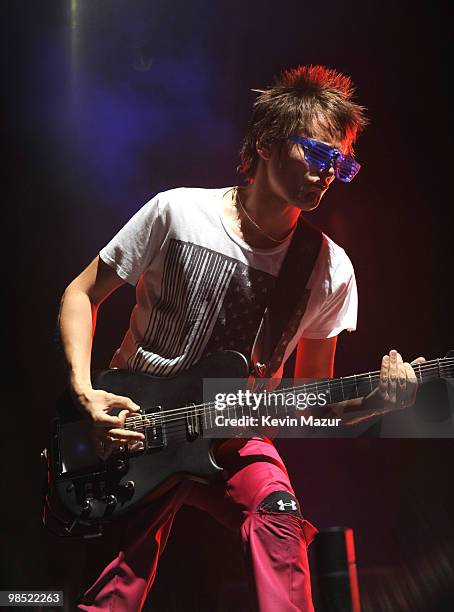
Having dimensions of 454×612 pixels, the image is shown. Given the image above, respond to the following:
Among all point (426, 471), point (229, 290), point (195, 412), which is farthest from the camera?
point (426, 471)

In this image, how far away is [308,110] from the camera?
225 cm

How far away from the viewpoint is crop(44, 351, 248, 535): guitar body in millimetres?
2010

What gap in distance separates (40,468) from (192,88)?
158 cm

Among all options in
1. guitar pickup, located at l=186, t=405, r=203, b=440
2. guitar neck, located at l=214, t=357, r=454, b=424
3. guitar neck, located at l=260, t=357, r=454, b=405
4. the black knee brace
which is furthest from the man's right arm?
guitar neck, located at l=260, t=357, r=454, b=405

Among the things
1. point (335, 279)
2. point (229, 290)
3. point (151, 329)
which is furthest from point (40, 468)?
point (335, 279)

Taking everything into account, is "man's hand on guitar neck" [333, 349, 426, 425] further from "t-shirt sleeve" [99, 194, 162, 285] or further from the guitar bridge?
"t-shirt sleeve" [99, 194, 162, 285]

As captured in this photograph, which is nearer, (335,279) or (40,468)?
(335,279)

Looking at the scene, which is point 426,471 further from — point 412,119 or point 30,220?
point 30,220

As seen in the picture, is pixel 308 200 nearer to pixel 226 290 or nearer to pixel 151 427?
pixel 226 290

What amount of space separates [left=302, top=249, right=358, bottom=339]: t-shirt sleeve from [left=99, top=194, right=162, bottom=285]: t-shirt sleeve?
1.90 ft

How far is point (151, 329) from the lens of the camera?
2.24 m

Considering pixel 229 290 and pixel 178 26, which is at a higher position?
pixel 178 26

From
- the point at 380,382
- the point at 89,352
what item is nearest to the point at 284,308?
the point at 380,382

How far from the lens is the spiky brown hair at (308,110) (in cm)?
224
